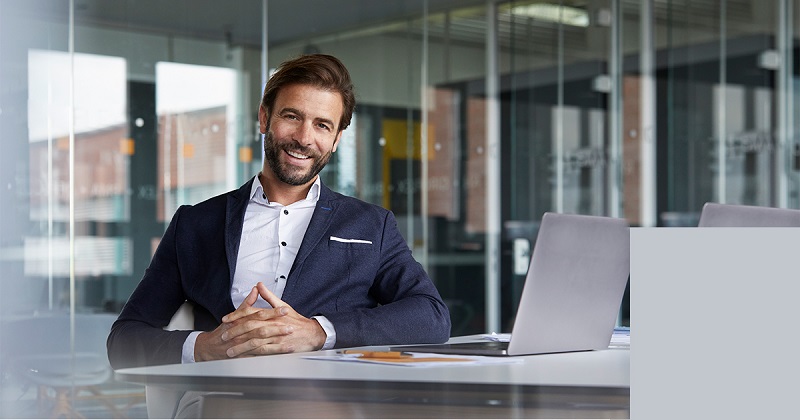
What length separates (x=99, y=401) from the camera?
1.32 metres

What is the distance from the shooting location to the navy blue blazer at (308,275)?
218cm

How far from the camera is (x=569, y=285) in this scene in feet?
5.65

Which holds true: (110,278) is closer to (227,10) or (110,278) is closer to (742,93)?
(227,10)

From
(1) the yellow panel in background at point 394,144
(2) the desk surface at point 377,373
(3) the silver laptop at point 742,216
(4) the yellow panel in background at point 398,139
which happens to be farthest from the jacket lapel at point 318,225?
(4) the yellow panel in background at point 398,139

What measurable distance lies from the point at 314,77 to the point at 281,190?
0.27m

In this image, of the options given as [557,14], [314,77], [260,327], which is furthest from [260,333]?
[557,14]

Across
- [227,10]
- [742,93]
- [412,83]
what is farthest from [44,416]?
[742,93]

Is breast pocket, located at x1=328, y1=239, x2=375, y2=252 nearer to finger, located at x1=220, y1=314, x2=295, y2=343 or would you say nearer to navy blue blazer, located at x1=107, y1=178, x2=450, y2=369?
navy blue blazer, located at x1=107, y1=178, x2=450, y2=369

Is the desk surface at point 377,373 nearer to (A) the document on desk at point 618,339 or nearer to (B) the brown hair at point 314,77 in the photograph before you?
(A) the document on desk at point 618,339

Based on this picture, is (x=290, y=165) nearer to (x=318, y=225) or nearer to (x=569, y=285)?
(x=318, y=225)

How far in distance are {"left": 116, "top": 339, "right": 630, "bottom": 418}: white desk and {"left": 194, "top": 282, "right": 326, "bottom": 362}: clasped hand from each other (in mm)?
505

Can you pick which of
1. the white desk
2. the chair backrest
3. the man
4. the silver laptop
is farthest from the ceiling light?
the white desk

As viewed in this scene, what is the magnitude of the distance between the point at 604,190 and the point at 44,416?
6.90 meters

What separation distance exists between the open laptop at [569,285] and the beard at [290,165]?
0.62m
